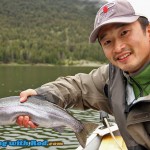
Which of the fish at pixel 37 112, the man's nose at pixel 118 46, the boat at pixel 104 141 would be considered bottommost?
the boat at pixel 104 141

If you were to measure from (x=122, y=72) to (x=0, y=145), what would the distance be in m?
11.0

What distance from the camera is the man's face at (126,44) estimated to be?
3.86m

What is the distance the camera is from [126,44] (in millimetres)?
3852

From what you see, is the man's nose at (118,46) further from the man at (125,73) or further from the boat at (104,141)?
the boat at (104,141)

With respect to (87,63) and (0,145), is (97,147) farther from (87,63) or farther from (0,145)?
(87,63)

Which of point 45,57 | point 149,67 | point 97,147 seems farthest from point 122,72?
point 45,57

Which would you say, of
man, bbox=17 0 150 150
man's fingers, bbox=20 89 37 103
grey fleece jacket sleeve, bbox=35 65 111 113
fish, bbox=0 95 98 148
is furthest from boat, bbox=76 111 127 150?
man's fingers, bbox=20 89 37 103

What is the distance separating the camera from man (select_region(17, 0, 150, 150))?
3867 mm

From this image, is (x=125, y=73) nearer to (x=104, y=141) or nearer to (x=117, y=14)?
(x=117, y=14)

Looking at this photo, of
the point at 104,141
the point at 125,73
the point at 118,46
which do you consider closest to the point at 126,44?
the point at 118,46

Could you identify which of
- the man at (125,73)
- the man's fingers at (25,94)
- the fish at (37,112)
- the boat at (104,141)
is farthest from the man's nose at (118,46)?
the boat at (104,141)

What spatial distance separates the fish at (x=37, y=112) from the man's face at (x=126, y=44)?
850 millimetres

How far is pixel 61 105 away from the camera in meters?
4.45

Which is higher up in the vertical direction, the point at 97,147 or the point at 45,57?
the point at 45,57
